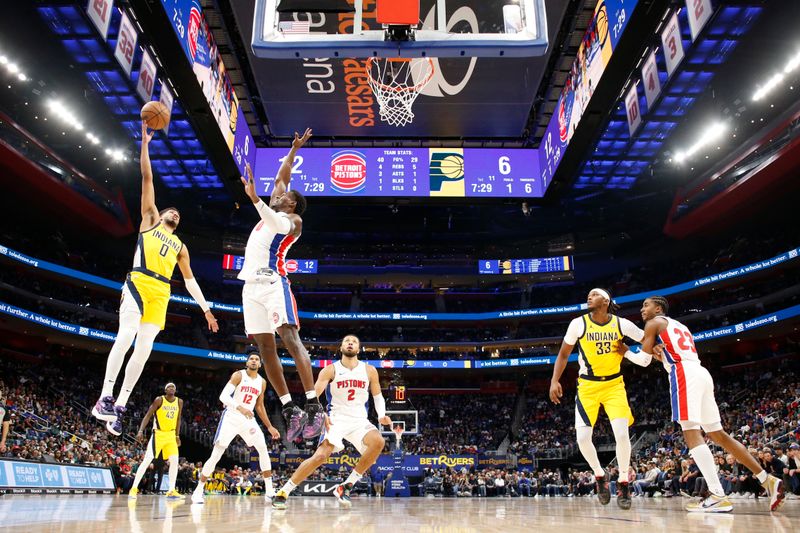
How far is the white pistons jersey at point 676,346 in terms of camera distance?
21.0 ft

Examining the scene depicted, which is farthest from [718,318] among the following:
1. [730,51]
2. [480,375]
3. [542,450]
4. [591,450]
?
[591,450]

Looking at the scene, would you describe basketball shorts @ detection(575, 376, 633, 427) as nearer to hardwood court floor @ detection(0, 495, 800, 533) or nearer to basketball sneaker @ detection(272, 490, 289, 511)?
hardwood court floor @ detection(0, 495, 800, 533)

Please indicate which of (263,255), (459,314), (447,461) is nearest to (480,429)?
(447,461)

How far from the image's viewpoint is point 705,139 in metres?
23.6

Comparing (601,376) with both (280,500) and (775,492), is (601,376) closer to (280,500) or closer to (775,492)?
(775,492)

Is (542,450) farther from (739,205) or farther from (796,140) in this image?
(796,140)

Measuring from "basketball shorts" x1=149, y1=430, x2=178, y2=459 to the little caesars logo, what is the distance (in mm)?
18396

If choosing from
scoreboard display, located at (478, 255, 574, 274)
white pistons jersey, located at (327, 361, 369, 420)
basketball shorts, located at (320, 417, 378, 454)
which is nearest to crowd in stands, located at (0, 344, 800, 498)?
basketball shorts, located at (320, 417, 378, 454)

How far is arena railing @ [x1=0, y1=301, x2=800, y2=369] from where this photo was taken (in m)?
24.3

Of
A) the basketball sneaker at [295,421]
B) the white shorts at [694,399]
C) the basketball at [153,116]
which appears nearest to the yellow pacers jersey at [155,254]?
the basketball at [153,116]

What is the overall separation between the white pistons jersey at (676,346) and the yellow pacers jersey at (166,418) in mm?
8477

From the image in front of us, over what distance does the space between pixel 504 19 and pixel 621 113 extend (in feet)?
39.0

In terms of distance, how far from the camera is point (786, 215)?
27.2 meters

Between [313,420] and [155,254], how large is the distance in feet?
8.19
